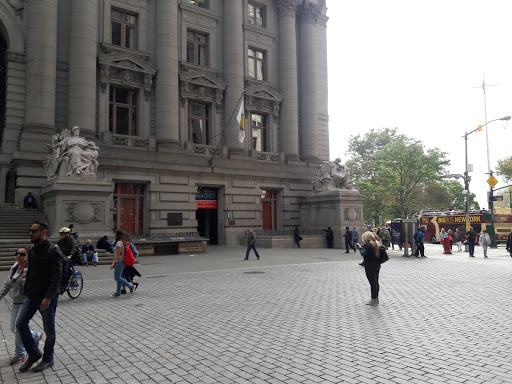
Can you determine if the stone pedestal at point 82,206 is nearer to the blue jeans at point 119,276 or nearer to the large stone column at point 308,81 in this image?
the blue jeans at point 119,276

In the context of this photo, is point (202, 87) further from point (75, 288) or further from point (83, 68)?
point (75, 288)

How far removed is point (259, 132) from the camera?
35.5m

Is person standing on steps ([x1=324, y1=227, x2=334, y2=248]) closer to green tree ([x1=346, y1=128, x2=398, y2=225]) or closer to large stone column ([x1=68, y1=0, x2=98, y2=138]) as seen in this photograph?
large stone column ([x1=68, y1=0, x2=98, y2=138])

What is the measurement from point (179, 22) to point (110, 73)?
24.0 feet

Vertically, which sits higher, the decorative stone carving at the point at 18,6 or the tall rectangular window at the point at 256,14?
the tall rectangular window at the point at 256,14

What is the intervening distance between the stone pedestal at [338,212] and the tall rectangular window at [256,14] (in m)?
16.8

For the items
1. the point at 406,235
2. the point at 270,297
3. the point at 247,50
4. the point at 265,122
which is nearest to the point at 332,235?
→ the point at 406,235

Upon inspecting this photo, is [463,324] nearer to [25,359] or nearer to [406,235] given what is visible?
[25,359]

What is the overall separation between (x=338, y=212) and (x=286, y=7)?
65.0 ft

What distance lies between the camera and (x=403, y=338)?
21.4 ft

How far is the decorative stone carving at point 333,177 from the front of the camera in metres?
31.6

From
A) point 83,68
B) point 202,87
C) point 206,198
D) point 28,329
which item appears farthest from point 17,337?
point 202,87

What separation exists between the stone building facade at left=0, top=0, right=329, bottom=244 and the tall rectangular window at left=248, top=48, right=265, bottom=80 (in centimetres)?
13

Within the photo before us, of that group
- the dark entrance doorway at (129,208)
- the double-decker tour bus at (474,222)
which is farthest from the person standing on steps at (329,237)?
the double-decker tour bus at (474,222)
